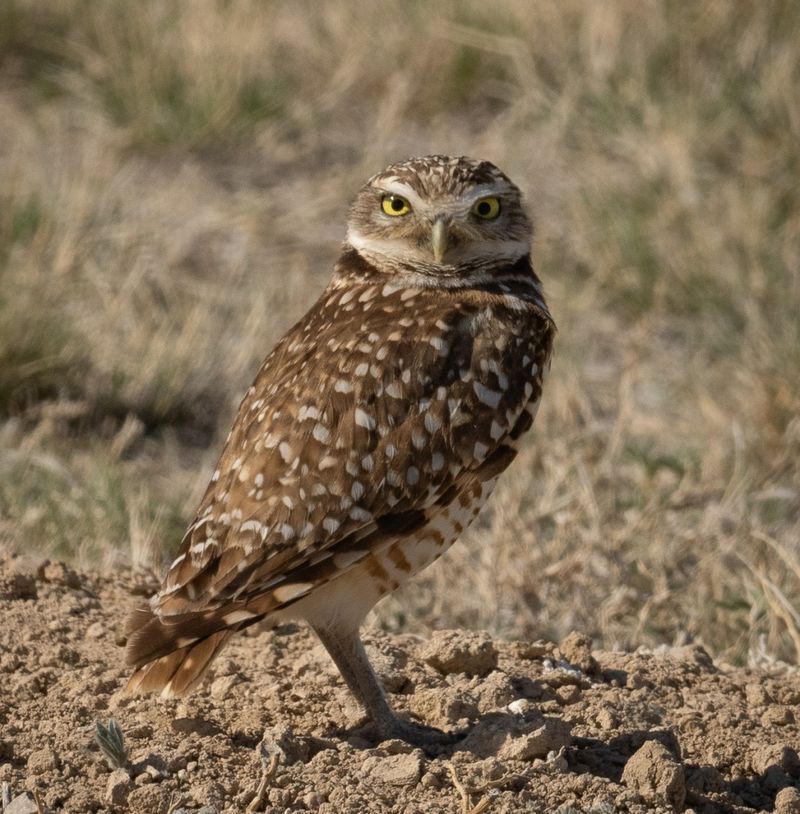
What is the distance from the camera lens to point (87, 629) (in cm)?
528

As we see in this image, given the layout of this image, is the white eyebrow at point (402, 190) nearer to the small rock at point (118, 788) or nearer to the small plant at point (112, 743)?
the small plant at point (112, 743)

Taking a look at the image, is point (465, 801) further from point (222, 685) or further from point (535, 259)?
point (535, 259)

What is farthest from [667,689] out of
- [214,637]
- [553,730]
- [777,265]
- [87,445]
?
[777,265]

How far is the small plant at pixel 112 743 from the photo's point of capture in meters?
4.32

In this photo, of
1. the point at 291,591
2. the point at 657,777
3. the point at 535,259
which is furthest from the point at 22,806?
the point at 535,259

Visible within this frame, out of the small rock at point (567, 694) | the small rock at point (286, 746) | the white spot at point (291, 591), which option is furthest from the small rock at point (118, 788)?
the small rock at point (567, 694)

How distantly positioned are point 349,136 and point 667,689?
783 cm

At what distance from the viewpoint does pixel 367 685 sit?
15.6ft

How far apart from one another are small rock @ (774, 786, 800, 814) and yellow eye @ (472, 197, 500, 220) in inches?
80.5

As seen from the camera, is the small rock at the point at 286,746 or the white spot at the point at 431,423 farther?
the white spot at the point at 431,423

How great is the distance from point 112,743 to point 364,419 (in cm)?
115

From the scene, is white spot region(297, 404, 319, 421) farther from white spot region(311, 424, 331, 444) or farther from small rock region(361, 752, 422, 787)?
small rock region(361, 752, 422, 787)

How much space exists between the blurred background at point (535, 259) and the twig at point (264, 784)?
6.71 ft

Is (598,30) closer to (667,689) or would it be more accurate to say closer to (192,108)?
(192,108)
